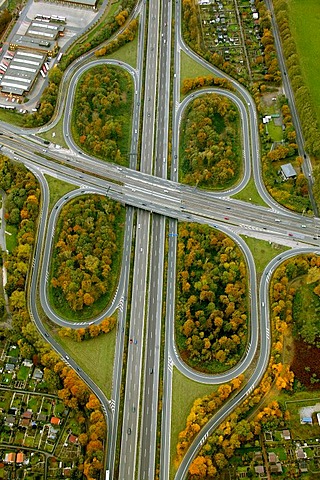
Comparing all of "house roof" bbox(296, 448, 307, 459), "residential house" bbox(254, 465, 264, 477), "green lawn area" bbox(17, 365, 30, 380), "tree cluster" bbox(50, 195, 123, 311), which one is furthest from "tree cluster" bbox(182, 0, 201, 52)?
"residential house" bbox(254, 465, 264, 477)

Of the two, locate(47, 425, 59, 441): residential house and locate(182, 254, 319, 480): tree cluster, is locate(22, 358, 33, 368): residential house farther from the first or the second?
locate(182, 254, 319, 480): tree cluster

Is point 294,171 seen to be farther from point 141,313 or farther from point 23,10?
point 23,10

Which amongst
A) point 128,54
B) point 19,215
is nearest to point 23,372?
point 19,215

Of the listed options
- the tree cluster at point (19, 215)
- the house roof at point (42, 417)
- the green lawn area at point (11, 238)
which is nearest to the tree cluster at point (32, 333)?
the tree cluster at point (19, 215)

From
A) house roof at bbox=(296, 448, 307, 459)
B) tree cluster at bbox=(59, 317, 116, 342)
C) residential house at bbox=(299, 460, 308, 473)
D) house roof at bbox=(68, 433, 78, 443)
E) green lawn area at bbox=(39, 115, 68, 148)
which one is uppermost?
green lawn area at bbox=(39, 115, 68, 148)

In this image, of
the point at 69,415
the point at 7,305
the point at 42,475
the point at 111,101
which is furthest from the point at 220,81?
the point at 42,475
